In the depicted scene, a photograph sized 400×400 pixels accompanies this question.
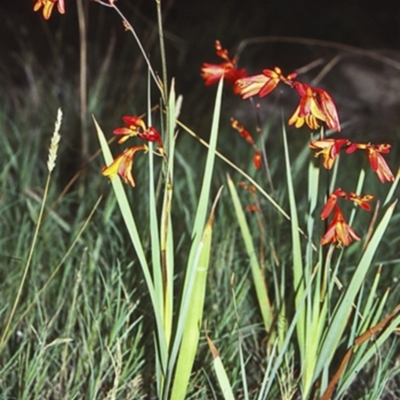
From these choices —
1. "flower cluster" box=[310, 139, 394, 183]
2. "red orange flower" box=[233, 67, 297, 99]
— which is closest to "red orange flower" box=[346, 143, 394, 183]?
"flower cluster" box=[310, 139, 394, 183]

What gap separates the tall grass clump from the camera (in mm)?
1633

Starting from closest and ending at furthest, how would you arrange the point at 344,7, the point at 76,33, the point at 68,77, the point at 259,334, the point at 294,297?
the point at 294,297, the point at 259,334, the point at 68,77, the point at 76,33, the point at 344,7

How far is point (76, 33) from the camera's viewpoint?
468cm

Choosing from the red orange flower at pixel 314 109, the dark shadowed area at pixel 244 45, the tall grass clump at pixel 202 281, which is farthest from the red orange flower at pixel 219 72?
the dark shadowed area at pixel 244 45

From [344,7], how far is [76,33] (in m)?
1.47

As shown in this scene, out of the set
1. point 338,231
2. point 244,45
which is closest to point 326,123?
point 338,231

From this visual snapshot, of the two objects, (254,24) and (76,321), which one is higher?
(254,24)

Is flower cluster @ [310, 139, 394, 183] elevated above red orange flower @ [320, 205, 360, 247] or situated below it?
above

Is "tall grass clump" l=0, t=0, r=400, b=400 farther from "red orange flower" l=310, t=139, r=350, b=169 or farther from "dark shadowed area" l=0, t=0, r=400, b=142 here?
"dark shadowed area" l=0, t=0, r=400, b=142

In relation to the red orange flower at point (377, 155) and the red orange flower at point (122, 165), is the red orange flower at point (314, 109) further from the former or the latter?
the red orange flower at point (122, 165)

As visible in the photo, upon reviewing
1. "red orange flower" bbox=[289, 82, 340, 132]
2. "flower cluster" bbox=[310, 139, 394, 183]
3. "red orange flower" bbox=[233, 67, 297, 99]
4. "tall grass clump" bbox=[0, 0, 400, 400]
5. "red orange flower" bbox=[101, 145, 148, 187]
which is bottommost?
"tall grass clump" bbox=[0, 0, 400, 400]

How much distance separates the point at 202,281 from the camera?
5.32 feet

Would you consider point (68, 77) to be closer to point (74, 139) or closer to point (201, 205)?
point (74, 139)

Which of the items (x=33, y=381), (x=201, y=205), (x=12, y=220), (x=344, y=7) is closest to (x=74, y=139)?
(x=12, y=220)
